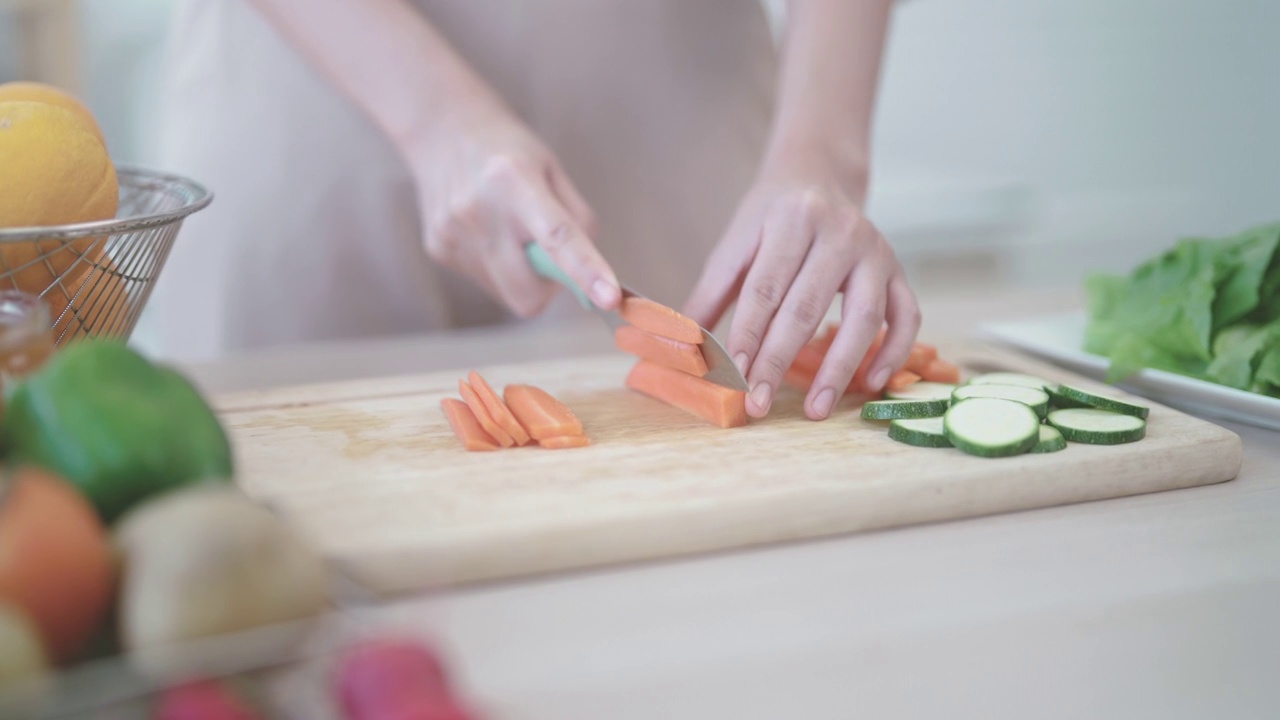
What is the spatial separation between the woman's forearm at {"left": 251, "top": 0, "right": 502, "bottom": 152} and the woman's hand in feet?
1.75

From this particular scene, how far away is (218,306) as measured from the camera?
2467 millimetres

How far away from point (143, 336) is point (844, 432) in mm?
4224

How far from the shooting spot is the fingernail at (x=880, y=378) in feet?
5.84

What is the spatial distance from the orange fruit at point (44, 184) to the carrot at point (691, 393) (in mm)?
804

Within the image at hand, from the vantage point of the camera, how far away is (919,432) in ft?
4.99

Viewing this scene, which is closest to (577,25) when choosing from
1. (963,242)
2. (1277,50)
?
Result: (963,242)

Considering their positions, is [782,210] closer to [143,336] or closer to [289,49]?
[289,49]

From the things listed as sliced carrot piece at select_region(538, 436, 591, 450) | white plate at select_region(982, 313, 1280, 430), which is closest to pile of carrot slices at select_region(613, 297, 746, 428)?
sliced carrot piece at select_region(538, 436, 591, 450)

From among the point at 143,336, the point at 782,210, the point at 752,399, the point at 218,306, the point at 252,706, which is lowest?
the point at 143,336

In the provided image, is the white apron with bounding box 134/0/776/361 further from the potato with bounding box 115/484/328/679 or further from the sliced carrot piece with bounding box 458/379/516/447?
the potato with bounding box 115/484/328/679

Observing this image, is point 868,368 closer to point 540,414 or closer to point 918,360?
point 918,360

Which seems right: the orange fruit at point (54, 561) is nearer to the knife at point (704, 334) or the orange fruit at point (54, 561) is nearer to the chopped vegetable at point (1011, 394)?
the knife at point (704, 334)

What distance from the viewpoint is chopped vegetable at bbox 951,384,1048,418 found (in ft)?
5.25

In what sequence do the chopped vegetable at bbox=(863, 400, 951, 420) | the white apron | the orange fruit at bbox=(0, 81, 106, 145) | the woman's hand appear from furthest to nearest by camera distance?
the white apron, the woman's hand, the chopped vegetable at bbox=(863, 400, 951, 420), the orange fruit at bbox=(0, 81, 106, 145)
